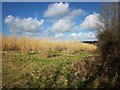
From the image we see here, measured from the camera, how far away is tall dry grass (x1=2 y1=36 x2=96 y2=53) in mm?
8812

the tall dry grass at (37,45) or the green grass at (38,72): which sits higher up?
the tall dry grass at (37,45)

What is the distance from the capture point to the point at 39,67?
6.39 meters

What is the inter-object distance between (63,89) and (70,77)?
2.02 feet

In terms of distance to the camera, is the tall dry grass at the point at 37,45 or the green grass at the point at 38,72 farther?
the tall dry grass at the point at 37,45

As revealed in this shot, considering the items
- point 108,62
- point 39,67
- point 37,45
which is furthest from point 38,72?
point 37,45

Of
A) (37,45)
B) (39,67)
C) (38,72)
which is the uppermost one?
(37,45)

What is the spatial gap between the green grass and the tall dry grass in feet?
4.30

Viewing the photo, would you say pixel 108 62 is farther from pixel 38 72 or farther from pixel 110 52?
pixel 38 72

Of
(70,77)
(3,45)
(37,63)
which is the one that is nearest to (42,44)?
(3,45)

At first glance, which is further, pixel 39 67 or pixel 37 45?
pixel 37 45

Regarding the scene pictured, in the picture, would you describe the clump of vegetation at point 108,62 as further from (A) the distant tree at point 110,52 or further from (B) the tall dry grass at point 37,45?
(B) the tall dry grass at point 37,45

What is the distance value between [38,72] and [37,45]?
3165 millimetres

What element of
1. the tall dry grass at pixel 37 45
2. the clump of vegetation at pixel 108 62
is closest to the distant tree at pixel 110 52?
the clump of vegetation at pixel 108 62

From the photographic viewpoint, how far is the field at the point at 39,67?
5.27 m
